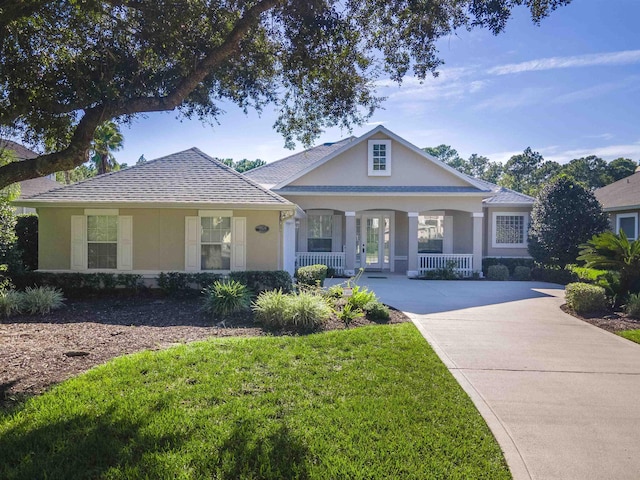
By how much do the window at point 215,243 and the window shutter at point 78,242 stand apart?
3.61 meters

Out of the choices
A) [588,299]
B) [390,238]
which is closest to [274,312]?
[588,299]

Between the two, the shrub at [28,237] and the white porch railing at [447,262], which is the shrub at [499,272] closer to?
the white porch railing at [447,262]

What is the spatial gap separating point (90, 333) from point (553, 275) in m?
16.7

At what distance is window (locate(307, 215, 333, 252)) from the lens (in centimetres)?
1822

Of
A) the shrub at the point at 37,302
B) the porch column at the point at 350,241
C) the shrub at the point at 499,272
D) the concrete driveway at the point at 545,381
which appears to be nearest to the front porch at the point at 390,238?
the porch column at the point at 350,241

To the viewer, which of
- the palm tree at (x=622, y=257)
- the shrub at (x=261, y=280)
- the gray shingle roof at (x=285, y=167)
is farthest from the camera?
the gray shingle roof at (x=285, y=167)

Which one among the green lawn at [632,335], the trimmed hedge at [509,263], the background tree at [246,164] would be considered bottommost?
the green lawn at [632,335]

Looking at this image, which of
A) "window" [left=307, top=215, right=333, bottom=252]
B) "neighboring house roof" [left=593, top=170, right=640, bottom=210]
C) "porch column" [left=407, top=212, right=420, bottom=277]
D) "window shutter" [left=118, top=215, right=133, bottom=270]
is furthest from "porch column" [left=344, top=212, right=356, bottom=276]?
"neighboring house roof" [left=593, top=170, right=640, bottom=210]

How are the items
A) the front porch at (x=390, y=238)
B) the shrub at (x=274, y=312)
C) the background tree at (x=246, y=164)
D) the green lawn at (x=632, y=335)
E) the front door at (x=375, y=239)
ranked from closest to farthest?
the green lawn at (x=632, y=335) → the shrub at (x=274, y=312) → the front porch at (x=390, y=238) → the front door at (x=375, y=239) → the background tree at (x=246, y=164)

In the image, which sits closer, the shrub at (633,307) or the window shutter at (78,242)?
the shrub at (633,307)

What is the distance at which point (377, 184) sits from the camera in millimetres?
17312

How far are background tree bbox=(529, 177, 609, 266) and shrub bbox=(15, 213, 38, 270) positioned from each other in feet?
65.3

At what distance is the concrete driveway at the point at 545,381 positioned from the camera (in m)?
3.51

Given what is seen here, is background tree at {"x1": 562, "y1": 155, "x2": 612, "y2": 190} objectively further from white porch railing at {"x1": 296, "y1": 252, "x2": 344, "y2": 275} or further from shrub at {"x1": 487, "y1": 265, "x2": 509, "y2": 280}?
white porch railing at {"x1": 296, "y1": 252, "x2": 344, "y2": 275}
